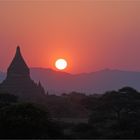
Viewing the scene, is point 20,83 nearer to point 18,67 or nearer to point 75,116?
point 18,67

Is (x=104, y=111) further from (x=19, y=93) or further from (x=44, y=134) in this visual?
(x=19, y=93)

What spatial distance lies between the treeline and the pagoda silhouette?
16.2m

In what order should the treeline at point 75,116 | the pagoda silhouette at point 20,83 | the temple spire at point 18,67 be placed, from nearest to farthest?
the treeline at point 75,116
the pagoda silhouette at point 20,83
the temple spire at point 18,67

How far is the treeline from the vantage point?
34.5 m

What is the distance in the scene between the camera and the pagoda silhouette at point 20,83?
85.4 metres

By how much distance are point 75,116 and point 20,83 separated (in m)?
23.6

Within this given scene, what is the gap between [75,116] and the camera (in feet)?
218

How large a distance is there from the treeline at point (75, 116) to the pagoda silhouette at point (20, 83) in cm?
1619

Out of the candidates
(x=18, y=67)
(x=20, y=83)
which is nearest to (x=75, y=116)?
(x=20, y=83)

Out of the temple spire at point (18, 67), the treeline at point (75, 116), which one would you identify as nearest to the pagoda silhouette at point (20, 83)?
the temple spire at point (18, 67)

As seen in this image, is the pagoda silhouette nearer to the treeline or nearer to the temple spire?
the temple spire

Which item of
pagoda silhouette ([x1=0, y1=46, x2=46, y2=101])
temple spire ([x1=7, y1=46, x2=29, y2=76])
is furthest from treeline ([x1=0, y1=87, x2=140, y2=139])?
temple spire ([x1=7, y1=46, x2=29, y2=76])

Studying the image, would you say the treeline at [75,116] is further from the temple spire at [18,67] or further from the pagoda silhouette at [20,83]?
the temple spire at [18,67]

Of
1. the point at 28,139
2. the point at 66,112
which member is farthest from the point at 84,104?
the point at 28,139
